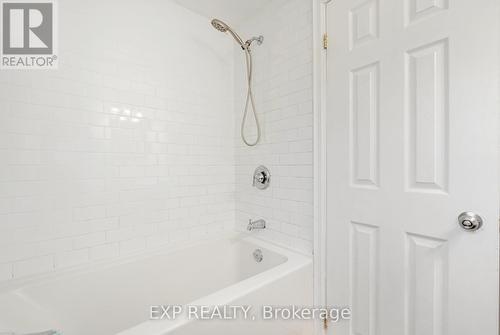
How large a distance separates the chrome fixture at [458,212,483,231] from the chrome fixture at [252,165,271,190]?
3.70ft

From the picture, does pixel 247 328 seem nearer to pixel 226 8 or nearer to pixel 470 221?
pixel 470 221

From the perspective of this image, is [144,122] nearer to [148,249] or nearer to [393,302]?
[148,249]

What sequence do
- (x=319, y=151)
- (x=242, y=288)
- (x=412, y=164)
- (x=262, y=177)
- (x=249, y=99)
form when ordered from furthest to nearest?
(x=249, y=99)
(x=262, y=177)
(x=319, y=151)
(x=242, y=288)
(x=412, y=164)

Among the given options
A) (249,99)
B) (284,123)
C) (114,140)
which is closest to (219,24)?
(249,99)

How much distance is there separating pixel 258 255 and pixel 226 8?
1.96 metres

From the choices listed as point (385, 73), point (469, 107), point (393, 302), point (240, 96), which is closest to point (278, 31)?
point (240, 96)

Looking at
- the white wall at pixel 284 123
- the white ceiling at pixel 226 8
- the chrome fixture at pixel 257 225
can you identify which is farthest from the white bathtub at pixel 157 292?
the white ceiling at pixel 226 8

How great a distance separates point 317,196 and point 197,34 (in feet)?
5.31

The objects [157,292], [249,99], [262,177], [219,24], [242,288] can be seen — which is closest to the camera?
[242,288]

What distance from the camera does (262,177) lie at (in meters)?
1.83

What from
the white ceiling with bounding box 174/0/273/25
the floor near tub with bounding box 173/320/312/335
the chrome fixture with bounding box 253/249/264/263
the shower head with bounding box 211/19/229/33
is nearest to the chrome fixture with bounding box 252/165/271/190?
the chrome fixture with bounding box 253/249/264/263

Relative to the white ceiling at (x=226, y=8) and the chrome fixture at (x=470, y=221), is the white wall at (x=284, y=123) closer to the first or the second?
the white ceiling at (x=226, y=8)

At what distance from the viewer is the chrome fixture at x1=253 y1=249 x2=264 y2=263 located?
1743 mm

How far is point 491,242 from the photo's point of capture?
2.90ft
